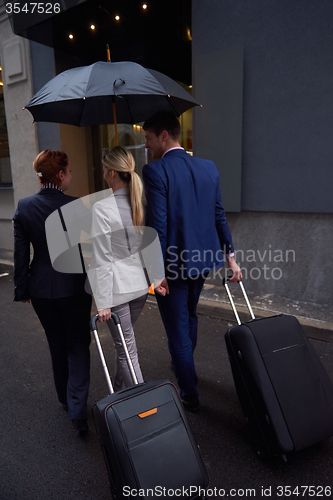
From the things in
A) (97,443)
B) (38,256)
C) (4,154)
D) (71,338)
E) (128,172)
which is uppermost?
(4,154)

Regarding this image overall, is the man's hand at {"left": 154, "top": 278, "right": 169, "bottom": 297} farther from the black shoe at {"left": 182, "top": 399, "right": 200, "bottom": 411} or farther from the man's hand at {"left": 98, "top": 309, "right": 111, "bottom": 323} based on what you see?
the black shoe at {"left": 182, "top": 399, "right": 200, "bottom": 411}

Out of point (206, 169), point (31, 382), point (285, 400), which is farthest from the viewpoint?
point (31, 382)

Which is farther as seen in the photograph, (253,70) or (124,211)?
(253,70)

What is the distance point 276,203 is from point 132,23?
14.1ft

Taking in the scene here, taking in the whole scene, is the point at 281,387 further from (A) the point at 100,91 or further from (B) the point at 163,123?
(A) the point at 100,91

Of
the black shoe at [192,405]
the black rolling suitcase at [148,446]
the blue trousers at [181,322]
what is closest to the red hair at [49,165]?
the blue trousers at [181,322]

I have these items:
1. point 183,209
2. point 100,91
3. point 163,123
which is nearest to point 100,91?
point 100,91

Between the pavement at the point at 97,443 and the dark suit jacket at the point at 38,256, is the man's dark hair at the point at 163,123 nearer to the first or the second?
the dark suit jacket at the point at 38,256

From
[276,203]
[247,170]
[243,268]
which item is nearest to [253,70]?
[247,170]

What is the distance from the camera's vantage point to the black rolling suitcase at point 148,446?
165cm

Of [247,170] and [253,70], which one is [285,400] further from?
[253,70]

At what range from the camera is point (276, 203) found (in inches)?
188

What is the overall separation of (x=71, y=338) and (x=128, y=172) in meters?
1.28

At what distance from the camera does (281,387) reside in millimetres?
2076
